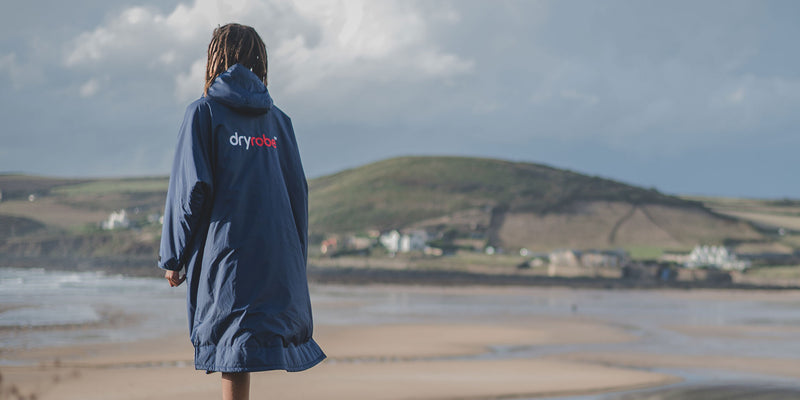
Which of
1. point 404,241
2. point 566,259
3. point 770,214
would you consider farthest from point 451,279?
point 770,214

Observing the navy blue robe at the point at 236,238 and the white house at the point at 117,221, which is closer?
the navy blue robe at the point at 236,238

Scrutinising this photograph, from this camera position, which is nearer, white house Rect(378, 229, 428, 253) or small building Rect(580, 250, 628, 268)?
small building Rect(580, 250, 628, 268)

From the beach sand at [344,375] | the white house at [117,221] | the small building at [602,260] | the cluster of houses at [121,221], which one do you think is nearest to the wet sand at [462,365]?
the beach sand at [344,375]

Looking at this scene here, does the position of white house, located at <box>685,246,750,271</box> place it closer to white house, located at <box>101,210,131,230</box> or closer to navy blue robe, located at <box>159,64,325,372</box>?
white house, located at <box>101,210,131,230</box>

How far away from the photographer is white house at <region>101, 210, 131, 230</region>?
95062mm

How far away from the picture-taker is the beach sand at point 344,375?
33.5ft

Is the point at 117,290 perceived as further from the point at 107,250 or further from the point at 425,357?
the point at 107,250

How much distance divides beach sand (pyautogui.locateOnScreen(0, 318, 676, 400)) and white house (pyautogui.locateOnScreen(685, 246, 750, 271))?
217 ft

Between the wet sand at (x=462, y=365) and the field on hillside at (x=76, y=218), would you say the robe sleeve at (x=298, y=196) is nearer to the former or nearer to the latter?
the wet sand at (x=462, y=365)

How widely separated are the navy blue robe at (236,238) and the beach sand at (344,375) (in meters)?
6.40

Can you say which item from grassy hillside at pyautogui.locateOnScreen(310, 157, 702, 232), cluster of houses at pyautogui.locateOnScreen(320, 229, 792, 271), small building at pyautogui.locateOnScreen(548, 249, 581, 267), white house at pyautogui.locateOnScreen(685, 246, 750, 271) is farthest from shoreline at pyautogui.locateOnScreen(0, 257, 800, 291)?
grassy hillside at pyautogui.locateOnScreen(310, 157, 702, 232)

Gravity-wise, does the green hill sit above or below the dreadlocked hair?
above

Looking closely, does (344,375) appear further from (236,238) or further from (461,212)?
(461,212)

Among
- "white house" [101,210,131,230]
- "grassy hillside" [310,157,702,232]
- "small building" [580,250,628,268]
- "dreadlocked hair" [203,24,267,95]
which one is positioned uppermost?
"grassy hillside" [310,157,702,232]
